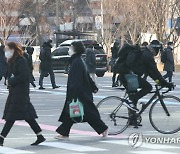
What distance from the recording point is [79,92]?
39.3ft

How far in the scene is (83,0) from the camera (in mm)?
70062

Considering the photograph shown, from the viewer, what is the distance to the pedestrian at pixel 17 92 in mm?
11406

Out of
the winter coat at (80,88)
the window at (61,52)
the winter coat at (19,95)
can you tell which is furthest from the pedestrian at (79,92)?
the window at (61,52)

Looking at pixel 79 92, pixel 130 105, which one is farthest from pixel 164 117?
pixel 79 92

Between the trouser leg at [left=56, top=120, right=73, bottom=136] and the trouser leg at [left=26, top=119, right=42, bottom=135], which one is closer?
the trouser leg at [left=26, top=119, right=42, bottom=135]

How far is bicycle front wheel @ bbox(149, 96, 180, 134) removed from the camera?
508 inches

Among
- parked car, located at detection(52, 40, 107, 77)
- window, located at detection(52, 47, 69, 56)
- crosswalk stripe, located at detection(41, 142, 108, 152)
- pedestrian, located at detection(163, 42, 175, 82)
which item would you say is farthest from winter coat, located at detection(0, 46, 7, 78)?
crosswalk stripe, located at detection(41, 142, 108, 152)

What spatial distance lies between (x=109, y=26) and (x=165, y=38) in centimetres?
672

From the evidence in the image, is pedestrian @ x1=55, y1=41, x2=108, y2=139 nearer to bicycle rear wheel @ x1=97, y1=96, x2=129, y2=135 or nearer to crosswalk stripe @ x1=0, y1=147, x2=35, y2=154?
bicycle rear wheel @ x1=97, y1=96, x2=129, y2=135

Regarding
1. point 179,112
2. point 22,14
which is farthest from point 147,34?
point 179,112

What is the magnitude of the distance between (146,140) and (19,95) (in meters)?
2.21

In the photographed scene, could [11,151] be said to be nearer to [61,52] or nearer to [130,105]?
[130,105]

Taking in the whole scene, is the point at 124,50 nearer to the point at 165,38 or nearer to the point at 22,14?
the point at 165,38

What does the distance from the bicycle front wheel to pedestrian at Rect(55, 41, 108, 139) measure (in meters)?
1.11
